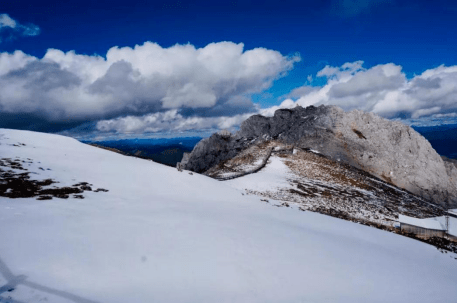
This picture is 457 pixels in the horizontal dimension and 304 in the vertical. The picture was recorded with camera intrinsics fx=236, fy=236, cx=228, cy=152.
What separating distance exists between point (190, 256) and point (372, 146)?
292ft

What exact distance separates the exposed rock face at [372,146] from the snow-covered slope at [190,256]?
6523 cm

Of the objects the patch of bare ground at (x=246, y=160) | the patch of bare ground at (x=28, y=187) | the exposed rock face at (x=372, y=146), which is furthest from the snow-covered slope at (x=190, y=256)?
the exposed rock face at (x=372, y=146)

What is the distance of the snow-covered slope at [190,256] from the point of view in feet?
22.9

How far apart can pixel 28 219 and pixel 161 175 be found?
45.4ft

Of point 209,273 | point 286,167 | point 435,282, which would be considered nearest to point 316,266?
point 209,273

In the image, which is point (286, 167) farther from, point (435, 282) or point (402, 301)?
point (402, 301)

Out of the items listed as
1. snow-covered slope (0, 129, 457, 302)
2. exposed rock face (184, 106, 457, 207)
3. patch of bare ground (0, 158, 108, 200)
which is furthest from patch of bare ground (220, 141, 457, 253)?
exposed rock face (184, 106, 457, 207)

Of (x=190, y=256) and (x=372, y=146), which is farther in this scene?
(x=372, y=146)

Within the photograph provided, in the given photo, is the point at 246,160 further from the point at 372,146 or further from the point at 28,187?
the point at 372,146

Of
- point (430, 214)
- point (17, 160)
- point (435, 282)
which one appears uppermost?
point (17, 160)

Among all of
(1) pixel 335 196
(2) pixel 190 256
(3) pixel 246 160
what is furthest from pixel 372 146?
(2) pixel 190 256

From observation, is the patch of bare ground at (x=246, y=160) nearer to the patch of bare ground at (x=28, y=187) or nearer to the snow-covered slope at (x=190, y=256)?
the snow-covered slope at (x=190, y=256)

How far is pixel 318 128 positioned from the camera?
277 ft

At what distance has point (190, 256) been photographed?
8852 millimetres
